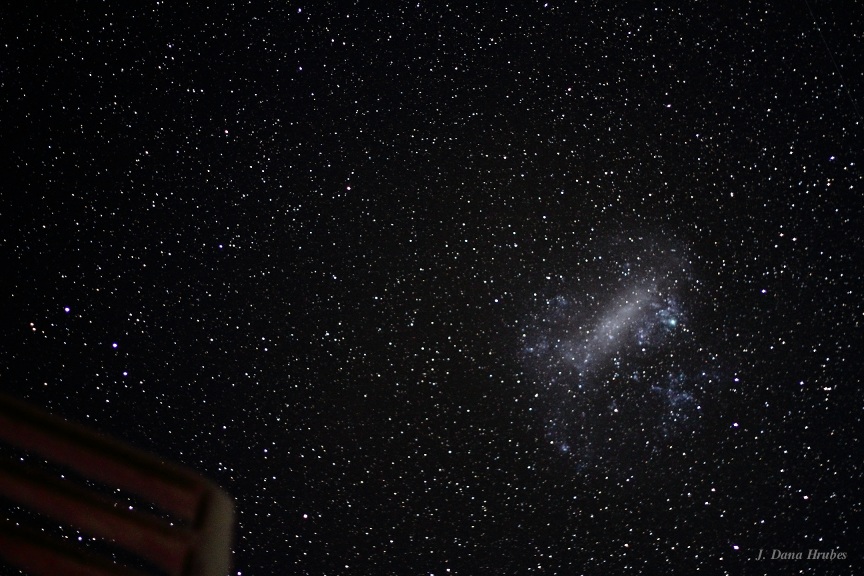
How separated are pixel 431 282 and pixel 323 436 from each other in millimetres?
511

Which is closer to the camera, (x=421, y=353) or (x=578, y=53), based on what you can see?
(x=578, y=53)

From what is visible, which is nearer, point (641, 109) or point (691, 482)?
point (641, 109)

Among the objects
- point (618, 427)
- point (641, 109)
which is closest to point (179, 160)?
point (641, 109)

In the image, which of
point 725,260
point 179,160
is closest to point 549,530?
point 725,260

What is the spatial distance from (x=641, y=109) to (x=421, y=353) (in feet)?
2.69

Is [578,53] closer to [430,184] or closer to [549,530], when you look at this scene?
[430,184]

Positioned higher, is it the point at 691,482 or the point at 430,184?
the point at 430,184

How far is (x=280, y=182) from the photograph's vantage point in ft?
4.84

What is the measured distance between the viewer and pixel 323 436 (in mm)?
1597

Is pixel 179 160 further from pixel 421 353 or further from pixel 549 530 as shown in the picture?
pixel 549 530

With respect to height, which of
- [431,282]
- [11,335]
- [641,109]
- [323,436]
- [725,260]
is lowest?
[323,436]

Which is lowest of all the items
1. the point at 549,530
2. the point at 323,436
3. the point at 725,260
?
the point at 549,530

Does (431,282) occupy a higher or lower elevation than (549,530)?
higher

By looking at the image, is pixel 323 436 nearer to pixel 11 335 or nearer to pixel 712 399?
pixel 11 335
